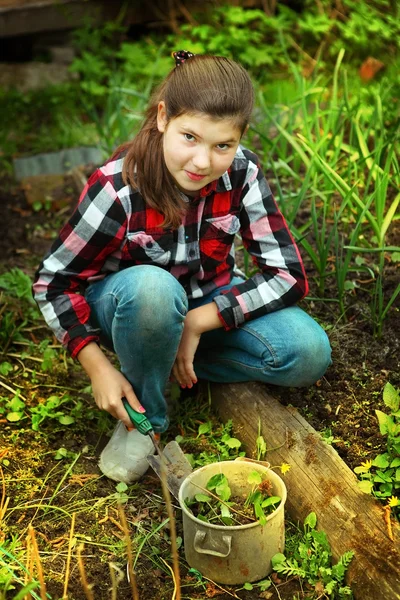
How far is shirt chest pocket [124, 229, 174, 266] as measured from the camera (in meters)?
1.95

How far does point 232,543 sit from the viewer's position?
63.3 inches

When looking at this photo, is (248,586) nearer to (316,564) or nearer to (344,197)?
(316,564)

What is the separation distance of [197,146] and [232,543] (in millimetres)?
897

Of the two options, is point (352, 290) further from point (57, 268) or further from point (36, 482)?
point (36, 482)

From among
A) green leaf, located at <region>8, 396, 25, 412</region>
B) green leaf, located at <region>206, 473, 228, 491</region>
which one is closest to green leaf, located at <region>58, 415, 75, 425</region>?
green leaf, located at <region>8, 396, 25, 412</region>

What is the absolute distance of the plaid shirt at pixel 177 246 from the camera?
1924mm

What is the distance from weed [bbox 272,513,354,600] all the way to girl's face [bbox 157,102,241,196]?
32.9 inches

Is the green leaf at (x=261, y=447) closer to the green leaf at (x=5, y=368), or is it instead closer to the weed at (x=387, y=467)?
the weed at (x=387, y=467)

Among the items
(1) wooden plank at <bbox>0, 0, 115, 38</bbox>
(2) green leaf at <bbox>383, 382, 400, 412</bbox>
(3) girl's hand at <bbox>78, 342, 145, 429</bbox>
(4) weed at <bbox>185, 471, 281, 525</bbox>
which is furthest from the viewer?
(1) wooden plank at <bbox>0, 0, 115, 38</bbox>

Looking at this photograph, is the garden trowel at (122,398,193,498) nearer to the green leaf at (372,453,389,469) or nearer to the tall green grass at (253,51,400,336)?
the green leaf at (372,453,389,469)

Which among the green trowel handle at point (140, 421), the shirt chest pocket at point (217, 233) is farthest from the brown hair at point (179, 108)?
the green trowel handle at point (140, 421)

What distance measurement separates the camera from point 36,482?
6.31ft

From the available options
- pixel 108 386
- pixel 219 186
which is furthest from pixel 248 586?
pixel 219 186

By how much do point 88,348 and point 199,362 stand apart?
0.39m
